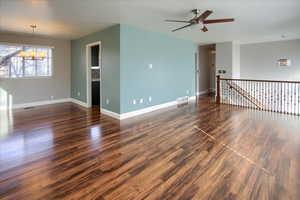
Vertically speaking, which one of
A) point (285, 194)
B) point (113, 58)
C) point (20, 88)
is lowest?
point (285, 194)

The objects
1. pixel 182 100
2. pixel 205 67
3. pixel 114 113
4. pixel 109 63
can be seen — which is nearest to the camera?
pixel 114 113

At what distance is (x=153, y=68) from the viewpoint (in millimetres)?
5801

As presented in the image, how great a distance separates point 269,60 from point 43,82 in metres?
9.81

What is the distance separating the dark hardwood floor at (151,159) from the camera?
6.41 feet

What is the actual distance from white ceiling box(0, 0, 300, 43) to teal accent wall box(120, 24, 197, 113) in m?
0.51

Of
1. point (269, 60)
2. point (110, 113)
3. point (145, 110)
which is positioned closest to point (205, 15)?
point (145, 110)

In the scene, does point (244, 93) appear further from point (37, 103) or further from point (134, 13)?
point (37, 103)

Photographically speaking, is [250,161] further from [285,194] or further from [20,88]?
[20,88]

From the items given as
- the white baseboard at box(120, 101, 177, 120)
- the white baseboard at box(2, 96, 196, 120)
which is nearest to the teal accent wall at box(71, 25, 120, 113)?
the white baseboard at box(2, 96, 196, 120)

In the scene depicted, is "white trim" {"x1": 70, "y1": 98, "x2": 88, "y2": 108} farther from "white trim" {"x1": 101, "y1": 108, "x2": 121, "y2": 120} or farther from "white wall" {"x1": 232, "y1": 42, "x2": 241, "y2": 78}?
"white wall" {"x1": 232, "y1": 42, "x2": 241, "y2": 78}

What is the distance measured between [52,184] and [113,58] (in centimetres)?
366

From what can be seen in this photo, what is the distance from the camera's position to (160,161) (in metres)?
2.60

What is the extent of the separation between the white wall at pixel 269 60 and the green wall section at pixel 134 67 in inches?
140

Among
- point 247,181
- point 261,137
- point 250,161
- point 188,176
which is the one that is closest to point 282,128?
point 261,137
